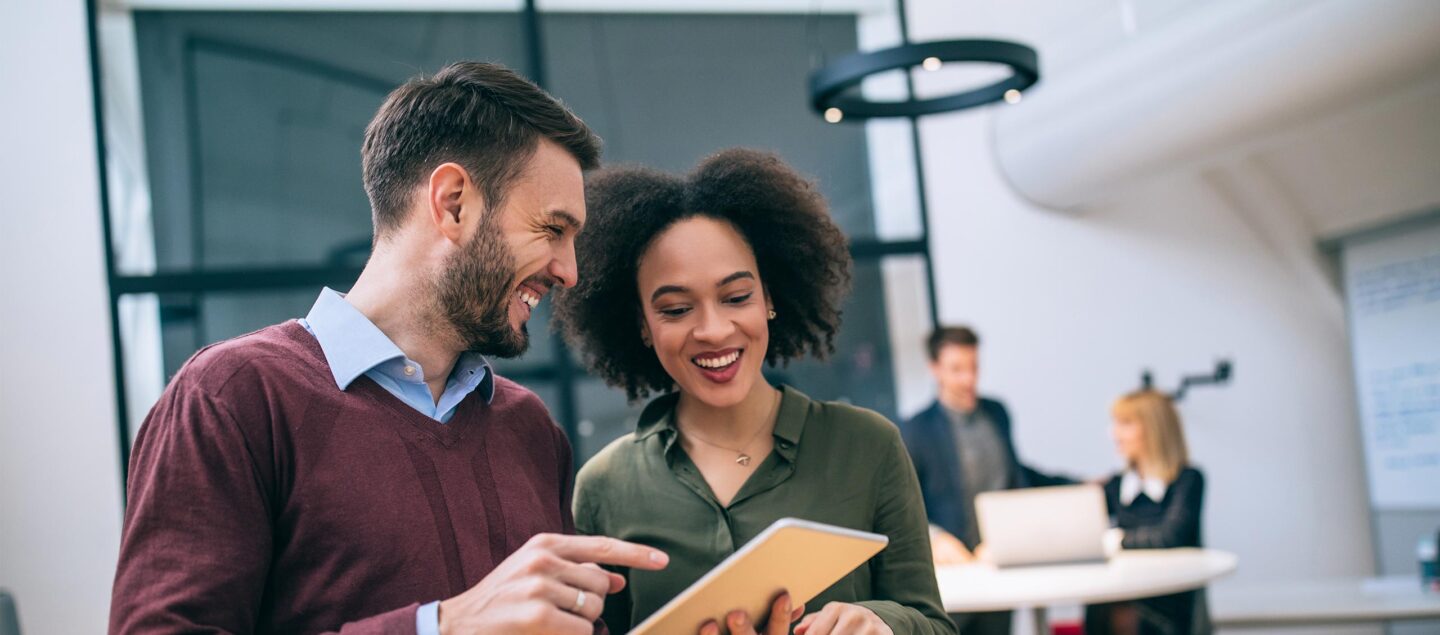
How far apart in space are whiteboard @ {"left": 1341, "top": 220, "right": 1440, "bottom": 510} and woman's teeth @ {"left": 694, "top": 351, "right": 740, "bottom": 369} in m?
5.45

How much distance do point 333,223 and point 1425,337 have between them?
555 cm

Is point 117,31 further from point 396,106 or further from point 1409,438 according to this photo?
point 1409,438

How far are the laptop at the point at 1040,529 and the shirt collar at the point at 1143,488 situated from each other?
101 centimetres

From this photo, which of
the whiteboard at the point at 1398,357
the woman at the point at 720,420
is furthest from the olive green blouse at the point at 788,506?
the whiteboard at the point at 1398,357

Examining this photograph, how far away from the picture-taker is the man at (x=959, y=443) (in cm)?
480

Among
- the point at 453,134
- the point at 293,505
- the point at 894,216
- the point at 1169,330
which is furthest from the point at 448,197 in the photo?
the point at 1169,330

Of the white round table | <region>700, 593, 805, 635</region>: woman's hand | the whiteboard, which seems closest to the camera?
<region>700, 593, 805, 635</region>: woman's hand

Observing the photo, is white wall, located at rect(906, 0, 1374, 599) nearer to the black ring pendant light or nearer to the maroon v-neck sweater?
the black ring pendant light

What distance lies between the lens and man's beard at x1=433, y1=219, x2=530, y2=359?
1474 mm

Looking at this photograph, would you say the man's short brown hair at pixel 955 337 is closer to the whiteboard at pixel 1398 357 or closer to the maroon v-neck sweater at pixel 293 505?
the whiteboard at pixel 1398 357

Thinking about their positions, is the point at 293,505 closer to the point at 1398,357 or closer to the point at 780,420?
the point at 780,420

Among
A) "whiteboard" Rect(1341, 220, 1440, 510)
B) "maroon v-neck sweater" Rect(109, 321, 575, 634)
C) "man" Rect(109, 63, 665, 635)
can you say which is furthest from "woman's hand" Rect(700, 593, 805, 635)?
"whiteboard" Rect(1341, 220, 1440, 510)

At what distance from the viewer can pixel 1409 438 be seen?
20.3 ft

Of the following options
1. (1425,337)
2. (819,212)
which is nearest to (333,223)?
(819,212)
